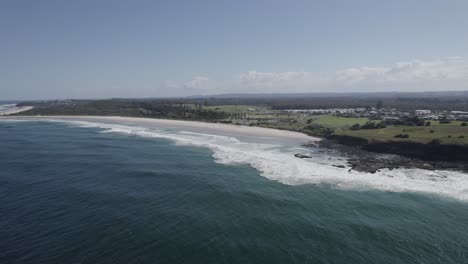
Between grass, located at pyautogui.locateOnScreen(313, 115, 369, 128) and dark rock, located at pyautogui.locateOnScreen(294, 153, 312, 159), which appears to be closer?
dark rock, located at pyautogui.locateOnScreen(294, 153, 312, 159)

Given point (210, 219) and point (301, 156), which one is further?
point (301, 156)

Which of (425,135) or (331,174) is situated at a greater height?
(425,135)

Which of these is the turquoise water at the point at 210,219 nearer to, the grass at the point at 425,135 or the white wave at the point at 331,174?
the white wave at the point at 331,174

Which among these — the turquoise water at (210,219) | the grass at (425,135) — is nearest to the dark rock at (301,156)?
the turquoise water at (210,219)

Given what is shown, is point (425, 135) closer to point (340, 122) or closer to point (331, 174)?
point (331, 174)

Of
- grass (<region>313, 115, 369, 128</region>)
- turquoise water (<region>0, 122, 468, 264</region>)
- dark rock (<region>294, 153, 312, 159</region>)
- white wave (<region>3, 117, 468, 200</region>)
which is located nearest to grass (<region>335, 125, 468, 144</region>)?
white wave (<region>3, 117, 468, 200</region>)

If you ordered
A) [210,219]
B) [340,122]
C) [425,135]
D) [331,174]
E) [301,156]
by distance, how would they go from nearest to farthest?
[210,219]
[331,174]
[301,156]
[425,135]
[340,122]

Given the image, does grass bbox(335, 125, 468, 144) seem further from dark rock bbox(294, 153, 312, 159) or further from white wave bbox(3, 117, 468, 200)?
dark rock bbox(294, 153, 312, 159)

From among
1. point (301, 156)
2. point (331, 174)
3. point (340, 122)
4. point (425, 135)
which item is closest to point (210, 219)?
point (331, 174)

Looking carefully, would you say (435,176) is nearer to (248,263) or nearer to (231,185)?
(231,185)
